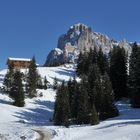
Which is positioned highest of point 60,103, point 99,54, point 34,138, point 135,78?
point 99,54

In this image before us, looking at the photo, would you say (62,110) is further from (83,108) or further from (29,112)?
(29,112)

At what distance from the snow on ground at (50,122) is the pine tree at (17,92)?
5.89 ft

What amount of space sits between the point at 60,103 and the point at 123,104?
19.8 m

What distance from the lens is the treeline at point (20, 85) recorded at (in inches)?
3684

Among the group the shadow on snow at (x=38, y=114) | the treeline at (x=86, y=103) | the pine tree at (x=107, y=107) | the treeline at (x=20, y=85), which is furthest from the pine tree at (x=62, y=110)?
the treeline at (x=20, y=85)

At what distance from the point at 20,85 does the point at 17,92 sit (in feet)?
6.47

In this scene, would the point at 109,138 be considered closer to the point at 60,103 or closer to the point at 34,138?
the point at 34,138

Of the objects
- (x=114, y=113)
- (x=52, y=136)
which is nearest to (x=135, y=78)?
(x=114, y=113)

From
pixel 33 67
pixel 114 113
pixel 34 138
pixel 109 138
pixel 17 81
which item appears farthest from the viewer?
pixel 33 67

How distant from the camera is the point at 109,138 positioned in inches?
1788

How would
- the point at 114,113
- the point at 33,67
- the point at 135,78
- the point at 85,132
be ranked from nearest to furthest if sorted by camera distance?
1. the point at 85,132
2. the point at 114,113
3. the point at 135,78
4. the point at 33,67

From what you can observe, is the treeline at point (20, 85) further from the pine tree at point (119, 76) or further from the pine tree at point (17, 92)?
the pine tree at point (119, 76)

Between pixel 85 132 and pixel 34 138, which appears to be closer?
pixel 34 138

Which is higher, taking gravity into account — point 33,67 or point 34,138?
point 33,67
